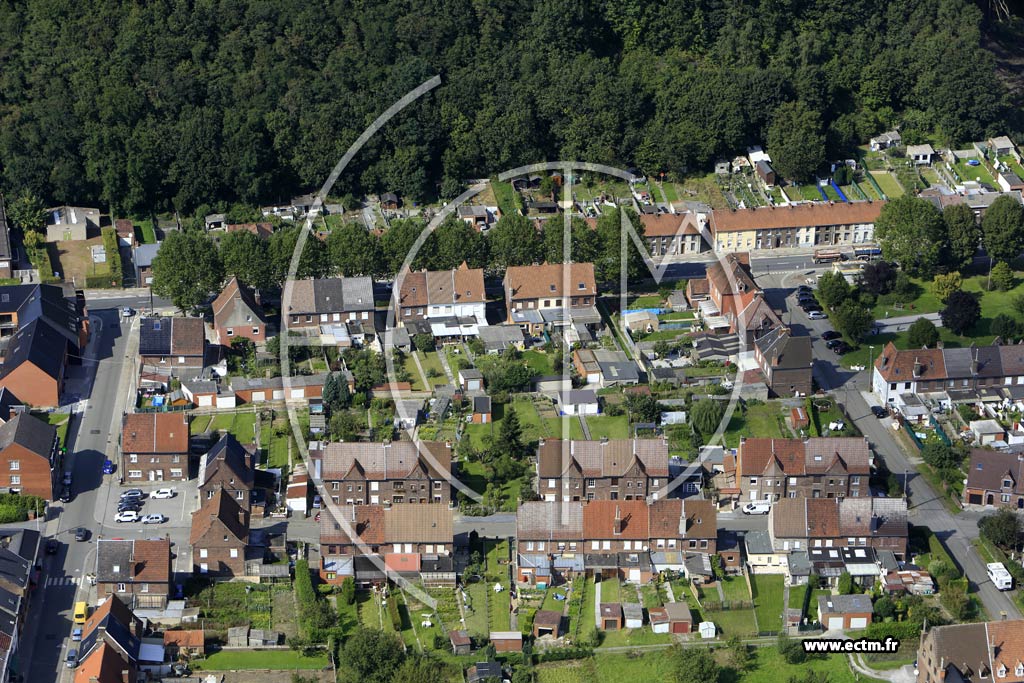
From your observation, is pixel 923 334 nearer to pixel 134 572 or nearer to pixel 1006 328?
pixel 1006 328

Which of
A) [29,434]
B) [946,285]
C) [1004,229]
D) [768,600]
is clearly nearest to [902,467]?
[768,600]

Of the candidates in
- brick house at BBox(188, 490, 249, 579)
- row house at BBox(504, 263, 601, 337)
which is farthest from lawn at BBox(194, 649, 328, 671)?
row house at BBox(504, 263, 601, 337)

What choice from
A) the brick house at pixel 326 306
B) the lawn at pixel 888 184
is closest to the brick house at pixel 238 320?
the brick house at pixel 326 306

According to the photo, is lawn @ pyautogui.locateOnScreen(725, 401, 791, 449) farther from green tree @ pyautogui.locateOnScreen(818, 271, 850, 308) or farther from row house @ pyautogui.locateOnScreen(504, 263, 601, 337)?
row house @ pyautogui.locateOnScreen(504, 263, 601, 337)

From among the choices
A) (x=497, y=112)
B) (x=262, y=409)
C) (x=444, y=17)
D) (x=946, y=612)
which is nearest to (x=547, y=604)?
(x=946, y=612)

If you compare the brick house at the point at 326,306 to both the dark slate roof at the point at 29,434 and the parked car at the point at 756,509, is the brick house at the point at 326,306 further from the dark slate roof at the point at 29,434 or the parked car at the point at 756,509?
the parked car at the point at 756,509

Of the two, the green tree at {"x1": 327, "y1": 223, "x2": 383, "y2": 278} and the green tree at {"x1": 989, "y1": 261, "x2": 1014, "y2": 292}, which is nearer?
the green tree at {"x1": 327, "y1": 223, "x2": 383, "y2": 278}
